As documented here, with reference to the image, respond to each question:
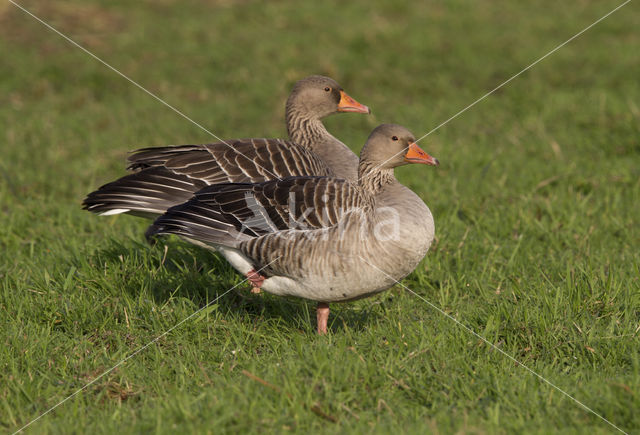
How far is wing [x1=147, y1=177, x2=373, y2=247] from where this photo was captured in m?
4.90

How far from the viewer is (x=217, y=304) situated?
551cm

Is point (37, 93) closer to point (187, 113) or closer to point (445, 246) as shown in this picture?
point (187, 113)

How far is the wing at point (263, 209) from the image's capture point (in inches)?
193

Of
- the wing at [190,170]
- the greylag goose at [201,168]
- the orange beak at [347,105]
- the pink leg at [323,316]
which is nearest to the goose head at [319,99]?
the orange beak at [347,105]

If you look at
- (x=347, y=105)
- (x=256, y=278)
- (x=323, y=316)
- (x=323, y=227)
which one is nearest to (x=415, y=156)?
(x=323, y=227)

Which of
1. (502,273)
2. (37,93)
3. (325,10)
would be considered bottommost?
(502,273)

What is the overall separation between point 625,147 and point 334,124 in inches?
171

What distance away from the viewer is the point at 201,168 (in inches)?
248

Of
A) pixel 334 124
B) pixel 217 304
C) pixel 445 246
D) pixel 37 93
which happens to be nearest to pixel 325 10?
pixel 334 124

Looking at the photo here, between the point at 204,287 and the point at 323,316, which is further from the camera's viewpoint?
the point at 204,287

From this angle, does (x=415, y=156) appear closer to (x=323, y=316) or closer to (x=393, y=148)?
(x=393, y=148)

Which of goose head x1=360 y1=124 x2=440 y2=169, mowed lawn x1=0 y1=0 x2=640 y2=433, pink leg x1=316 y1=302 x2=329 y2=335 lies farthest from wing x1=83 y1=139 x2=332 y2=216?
pink leg x1=316 y1=302 x2=329 y2=335

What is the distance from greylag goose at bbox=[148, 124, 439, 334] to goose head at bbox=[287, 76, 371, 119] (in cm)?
223

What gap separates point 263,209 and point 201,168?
4.62ft
